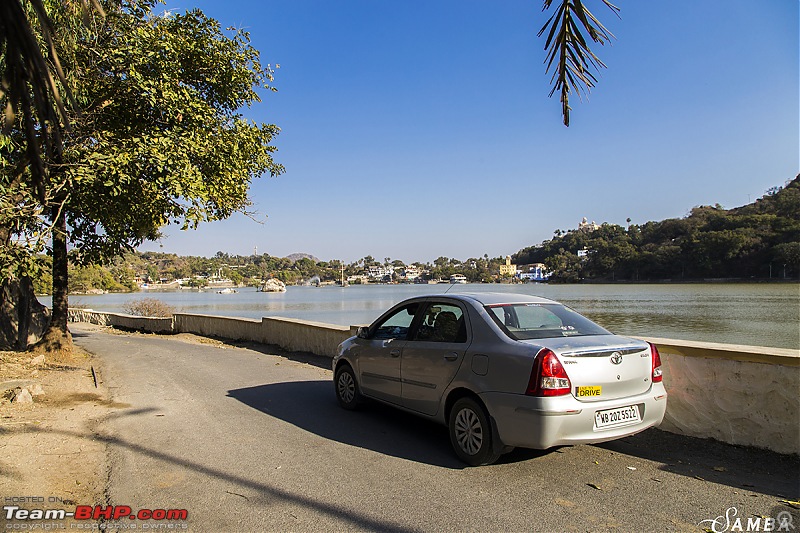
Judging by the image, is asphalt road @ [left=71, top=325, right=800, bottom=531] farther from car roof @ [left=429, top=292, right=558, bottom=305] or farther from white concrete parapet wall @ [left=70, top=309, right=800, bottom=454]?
car roof @ [left=429, top=292, right=558, bottom=305]

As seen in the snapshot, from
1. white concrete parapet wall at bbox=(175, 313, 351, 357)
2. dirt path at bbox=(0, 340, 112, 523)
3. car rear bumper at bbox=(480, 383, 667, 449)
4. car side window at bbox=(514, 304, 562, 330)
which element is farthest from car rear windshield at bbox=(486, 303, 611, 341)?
white concrete parapet wall at bbox=(175, 313, 351, 357)

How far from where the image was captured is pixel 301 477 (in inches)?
179

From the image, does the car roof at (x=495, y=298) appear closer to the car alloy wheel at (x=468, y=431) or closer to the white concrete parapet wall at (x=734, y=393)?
the car alloy wheel at (x=468, y=431)

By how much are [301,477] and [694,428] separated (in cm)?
388

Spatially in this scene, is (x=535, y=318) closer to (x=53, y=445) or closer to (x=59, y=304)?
(x=53, y=445)

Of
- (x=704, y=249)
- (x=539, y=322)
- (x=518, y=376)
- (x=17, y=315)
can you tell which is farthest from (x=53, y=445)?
(x=704, y=249)

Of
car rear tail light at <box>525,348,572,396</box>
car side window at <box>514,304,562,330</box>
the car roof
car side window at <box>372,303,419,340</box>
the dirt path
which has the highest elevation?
the car roof

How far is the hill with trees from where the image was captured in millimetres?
59188

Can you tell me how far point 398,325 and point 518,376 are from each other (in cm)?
216

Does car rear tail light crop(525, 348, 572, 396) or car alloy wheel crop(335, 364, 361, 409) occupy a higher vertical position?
car rear tail light crop(525, 348, 572, 396)

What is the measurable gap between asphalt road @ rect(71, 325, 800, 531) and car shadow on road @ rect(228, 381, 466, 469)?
0.02 m

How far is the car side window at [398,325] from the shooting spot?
6180 millimetres

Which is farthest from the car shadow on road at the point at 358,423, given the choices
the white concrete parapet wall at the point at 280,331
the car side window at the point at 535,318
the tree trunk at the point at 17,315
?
the tree trunk at the point at 17,315

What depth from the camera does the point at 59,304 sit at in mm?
13383
